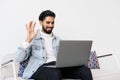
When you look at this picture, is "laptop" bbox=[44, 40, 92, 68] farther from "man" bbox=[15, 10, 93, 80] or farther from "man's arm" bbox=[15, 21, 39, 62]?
"man's arm" bbox=[15, 21, 39, 62]

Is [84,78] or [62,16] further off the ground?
[62,16]

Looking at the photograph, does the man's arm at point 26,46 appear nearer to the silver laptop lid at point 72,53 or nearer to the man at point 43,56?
the man at point 43,56

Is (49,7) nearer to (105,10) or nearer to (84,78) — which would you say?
(105,10)

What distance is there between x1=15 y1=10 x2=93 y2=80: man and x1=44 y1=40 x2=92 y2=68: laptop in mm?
88

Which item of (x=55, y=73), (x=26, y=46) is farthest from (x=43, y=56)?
(x=55, y=73)

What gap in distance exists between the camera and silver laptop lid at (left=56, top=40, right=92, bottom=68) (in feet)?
6.58

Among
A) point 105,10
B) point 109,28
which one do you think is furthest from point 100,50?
point 105,10

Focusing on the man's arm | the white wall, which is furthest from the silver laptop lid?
the white wall

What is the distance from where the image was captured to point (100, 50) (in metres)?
3.26

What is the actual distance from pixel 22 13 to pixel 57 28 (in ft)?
1.44

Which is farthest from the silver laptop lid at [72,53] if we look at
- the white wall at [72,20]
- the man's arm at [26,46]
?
the white wall at [72,20]

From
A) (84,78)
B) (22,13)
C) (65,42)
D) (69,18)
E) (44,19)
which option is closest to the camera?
(65,42)

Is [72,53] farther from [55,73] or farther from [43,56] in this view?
[43,56]

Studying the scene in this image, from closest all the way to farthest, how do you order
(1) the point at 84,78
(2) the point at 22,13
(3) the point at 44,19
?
1. (1) the point at 84,78
2. (3) the point at 44,19
3. (2) the point at 22,13
